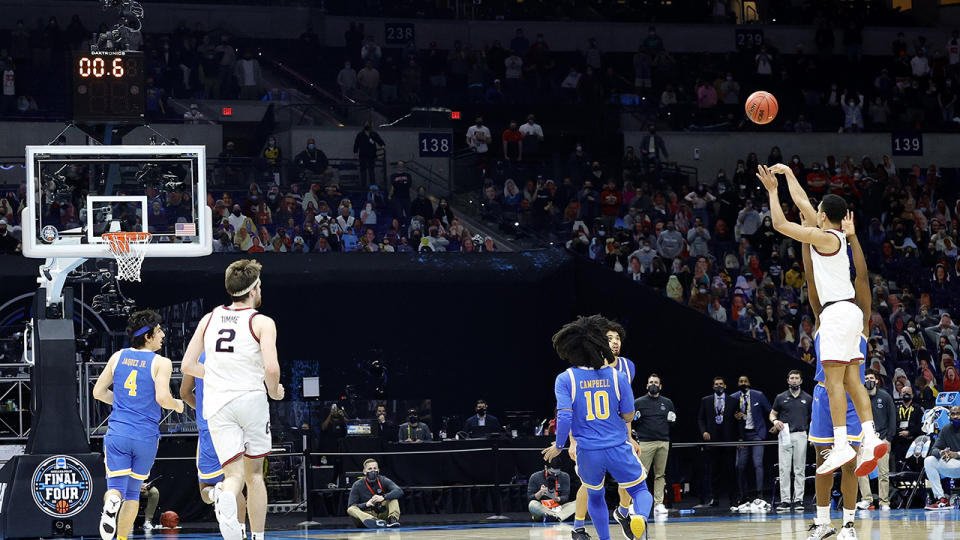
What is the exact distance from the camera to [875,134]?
33.8 metres

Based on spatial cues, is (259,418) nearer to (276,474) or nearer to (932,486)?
(276,474)

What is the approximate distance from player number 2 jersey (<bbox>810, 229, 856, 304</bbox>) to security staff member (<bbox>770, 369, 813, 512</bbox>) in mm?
9903

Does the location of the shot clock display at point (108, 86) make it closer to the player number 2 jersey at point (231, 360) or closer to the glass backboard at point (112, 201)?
the glass backboard at point (112, 201)

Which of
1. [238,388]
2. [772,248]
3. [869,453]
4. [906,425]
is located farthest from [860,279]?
[772,248]

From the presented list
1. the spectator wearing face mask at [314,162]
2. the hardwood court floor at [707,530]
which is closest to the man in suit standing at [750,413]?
the hardwood court floor at [707,530]

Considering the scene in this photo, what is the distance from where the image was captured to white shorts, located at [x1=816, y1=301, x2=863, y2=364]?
10.4 meters

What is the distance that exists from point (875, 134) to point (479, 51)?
10413mm

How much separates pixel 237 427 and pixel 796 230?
4.58 metres

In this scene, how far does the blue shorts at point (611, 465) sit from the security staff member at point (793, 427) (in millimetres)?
A: 10190

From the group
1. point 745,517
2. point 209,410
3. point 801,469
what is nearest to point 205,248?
point 209,410

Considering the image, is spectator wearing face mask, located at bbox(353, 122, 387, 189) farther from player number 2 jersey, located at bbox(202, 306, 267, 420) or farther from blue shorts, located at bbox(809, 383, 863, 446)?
player number 2 jersey, located at bbox(202, 306, 267, 420)

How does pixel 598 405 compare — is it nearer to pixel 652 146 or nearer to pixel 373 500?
pixel 373 500

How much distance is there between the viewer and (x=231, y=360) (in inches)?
389

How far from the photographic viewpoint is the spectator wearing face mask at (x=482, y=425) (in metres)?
22.3
